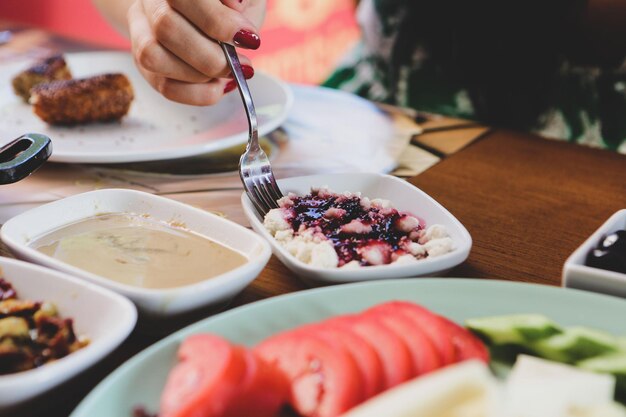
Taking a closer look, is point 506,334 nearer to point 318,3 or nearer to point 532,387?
point 532,387

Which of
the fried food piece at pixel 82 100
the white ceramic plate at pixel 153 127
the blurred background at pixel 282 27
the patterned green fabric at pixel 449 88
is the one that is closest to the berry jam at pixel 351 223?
the white ceramic plate at pixel 153 127

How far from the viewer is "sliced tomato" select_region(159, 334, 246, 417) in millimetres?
697

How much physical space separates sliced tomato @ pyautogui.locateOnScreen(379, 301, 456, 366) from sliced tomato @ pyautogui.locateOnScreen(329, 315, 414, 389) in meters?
0.04

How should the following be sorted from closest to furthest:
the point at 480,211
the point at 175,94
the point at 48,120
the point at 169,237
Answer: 1. the point at 169,237
2. the point at 480,211
3. the point at 175,94
4. the point at 48,120

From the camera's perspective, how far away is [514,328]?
837 mm

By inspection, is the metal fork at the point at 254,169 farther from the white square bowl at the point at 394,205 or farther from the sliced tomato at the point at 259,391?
the sliced tomato at the point at 259,391

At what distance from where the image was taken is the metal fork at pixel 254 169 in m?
1.32

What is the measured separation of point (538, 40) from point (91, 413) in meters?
1.82

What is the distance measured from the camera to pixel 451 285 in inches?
38.7

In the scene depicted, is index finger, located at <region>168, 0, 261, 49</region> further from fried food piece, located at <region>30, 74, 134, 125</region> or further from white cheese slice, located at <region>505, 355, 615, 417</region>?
white cheese slice, located at <region>505, 355, 615, 417</region>

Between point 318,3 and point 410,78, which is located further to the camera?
point 318,3

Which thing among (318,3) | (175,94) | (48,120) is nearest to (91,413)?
(175,94)

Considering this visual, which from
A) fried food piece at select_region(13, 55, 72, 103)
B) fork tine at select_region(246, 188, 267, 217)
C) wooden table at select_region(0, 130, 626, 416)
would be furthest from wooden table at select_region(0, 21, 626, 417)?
fried food piece at select_region(13, 55, 72, 103)

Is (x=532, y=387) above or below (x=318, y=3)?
above
